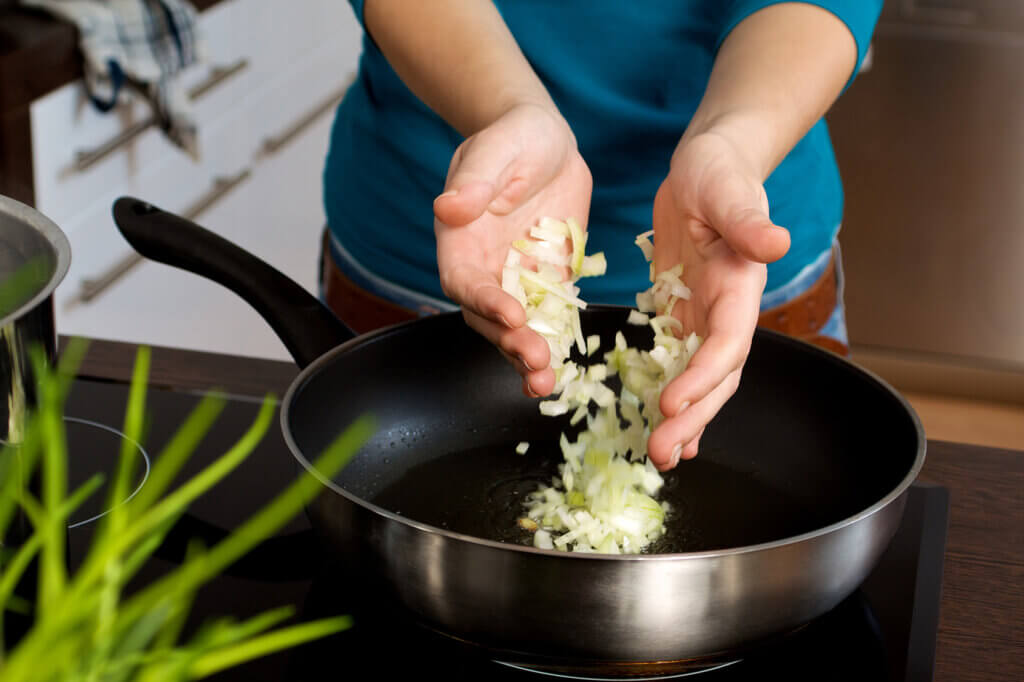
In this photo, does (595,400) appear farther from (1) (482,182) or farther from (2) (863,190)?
(2) (863,190)

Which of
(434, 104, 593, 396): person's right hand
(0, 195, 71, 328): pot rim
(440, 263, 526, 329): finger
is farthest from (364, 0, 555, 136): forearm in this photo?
(0, 195, 71, 328): pot rim

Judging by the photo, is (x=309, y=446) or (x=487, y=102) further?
(x=487, y=102)

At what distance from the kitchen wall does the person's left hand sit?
5.77ft

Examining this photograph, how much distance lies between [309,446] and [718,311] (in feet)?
0.92

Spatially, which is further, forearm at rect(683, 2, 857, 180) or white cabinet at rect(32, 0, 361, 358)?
white cabinet at rect(32, 0, 361, 358)

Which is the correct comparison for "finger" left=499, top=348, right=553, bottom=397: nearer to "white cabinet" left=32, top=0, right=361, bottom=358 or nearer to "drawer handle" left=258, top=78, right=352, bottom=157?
"white cabinet" left=32, top=0, right=361, bottom=358

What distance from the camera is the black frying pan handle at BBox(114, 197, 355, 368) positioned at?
778 mm

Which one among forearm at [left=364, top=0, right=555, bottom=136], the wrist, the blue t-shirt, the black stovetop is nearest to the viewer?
the black stovetop

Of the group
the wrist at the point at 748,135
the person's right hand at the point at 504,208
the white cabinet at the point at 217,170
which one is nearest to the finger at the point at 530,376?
the person's right hand at the point at 504,208

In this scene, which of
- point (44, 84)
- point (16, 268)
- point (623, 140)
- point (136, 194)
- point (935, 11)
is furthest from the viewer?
point (935, 11)

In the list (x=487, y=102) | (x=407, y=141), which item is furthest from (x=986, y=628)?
(x=407, y=141)

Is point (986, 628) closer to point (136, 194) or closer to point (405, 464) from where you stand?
point (405, 464)

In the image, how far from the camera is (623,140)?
1066mm

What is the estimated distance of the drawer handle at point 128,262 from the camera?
6.88 feet
